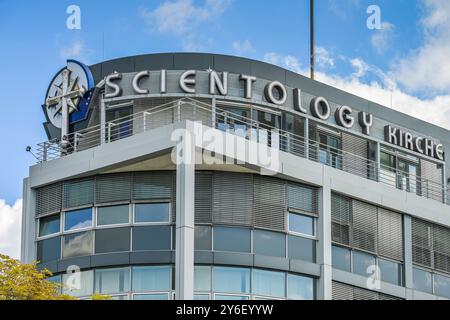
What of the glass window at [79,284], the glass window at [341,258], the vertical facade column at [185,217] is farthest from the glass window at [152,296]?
the glass window at [341,258]

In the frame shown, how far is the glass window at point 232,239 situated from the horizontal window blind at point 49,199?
6081 mm

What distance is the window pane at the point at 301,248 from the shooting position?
3947 centimetres

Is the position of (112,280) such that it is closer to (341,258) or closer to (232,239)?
(232,239)

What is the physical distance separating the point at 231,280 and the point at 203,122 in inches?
238

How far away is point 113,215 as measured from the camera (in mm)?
38781

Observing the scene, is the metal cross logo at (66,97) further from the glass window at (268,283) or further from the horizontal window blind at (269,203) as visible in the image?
the glass window at (268,283)

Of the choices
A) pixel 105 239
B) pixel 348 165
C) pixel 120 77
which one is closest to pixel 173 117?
pixel 120 77

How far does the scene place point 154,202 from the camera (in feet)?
126

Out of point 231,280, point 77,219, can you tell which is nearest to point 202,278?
point 231,280

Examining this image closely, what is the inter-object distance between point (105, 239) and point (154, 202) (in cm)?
211

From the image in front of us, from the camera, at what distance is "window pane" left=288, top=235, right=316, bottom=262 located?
39469mm

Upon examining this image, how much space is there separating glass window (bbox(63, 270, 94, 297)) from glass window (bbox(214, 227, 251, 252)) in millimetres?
4455

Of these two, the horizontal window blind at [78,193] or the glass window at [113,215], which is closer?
the glass window at [113,215]
